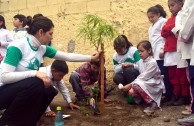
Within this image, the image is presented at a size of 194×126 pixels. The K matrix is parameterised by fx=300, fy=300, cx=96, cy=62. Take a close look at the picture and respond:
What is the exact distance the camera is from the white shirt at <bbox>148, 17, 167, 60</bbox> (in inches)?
181

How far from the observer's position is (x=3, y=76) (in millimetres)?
3094

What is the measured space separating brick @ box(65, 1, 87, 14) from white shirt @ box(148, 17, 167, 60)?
237 centimetres

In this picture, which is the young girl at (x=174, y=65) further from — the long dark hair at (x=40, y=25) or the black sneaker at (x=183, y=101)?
the long dark hair at (x=40, y=25)

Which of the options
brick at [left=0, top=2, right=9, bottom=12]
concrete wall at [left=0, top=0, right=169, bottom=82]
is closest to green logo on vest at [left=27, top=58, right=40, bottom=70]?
concrete wall at [left=0, top=0, right=169, bottom=82]

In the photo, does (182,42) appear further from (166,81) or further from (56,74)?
(56,74)

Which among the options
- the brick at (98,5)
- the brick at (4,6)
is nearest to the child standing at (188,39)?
the brick at (98,5)

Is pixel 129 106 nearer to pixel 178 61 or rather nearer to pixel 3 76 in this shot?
pixel 178 61

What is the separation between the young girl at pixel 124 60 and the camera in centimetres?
462

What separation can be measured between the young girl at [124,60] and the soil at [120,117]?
49 cm

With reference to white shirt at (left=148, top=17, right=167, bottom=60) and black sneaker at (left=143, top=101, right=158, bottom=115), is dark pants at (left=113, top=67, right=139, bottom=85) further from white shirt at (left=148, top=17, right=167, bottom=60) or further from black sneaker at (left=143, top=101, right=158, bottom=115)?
black sneaker at (left=143, top=101, right=158, bottom=115)

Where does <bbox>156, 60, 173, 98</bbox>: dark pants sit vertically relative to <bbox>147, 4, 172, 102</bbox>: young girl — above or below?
below

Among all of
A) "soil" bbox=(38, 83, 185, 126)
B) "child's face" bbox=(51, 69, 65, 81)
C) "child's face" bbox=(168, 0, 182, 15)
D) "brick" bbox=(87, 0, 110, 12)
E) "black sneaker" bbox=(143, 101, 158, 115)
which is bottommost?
"soil" bbox=(38, 83, 185, 126)

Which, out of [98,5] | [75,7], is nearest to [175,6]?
[98,5]

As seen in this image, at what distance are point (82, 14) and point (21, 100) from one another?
13.0ft
